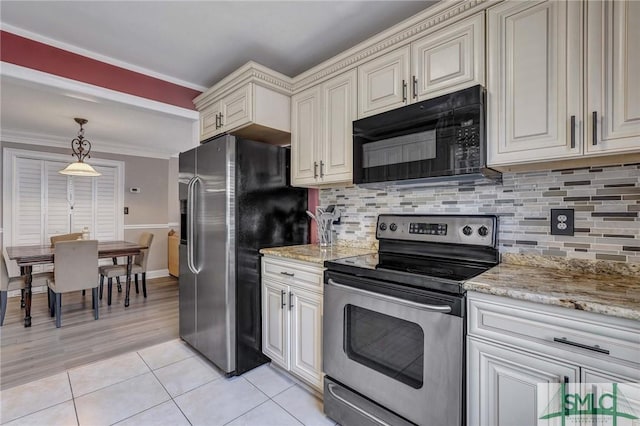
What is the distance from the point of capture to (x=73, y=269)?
3.32 m

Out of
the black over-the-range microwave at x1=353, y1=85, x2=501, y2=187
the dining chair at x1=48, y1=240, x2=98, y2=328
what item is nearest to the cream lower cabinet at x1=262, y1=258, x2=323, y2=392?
the black over-the-range microwave at x1=353, y1=85, x2=501, y2=187

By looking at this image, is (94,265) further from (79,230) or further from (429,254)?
(429,254)

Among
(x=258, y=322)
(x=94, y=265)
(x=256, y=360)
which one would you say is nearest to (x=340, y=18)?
(x=258, y=322)

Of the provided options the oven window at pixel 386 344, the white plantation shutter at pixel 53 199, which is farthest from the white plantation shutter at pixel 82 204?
the oven window at pixel 386 344

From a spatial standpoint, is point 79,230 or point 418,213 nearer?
point 418,213

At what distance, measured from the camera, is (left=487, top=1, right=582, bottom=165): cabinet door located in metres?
1.23

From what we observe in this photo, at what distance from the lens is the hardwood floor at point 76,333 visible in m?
2.36

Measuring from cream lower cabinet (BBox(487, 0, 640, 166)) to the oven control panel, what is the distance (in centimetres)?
41

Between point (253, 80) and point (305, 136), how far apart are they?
541 mm

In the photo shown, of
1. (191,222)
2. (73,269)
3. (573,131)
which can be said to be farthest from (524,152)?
(73,269)

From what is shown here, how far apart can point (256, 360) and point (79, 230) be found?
440cm

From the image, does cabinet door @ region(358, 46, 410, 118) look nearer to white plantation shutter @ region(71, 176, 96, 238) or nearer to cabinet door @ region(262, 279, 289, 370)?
cabinet door @ region(262, 279, 289, 370)

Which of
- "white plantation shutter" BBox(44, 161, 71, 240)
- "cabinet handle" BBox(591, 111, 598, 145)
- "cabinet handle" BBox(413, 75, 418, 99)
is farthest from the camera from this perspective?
"white plantation shutter" BBox(44, 161, 71, 240)

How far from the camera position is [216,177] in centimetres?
219
